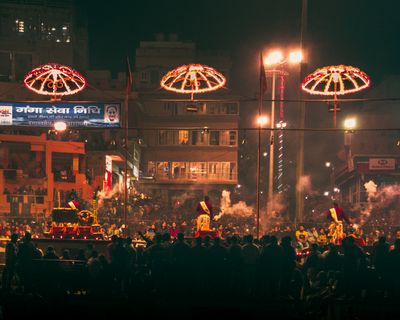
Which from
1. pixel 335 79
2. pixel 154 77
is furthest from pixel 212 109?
pixel 335 79

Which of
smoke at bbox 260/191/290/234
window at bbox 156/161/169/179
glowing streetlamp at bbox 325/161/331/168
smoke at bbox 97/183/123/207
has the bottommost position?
smoke at bbox 260/191/290/234

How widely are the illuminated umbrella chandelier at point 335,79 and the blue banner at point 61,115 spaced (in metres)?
9.69

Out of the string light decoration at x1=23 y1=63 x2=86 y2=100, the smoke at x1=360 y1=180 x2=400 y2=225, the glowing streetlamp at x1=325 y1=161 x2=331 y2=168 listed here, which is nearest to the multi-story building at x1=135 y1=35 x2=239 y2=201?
the smoke at x1=360 y1=180 x2=400 y2=225

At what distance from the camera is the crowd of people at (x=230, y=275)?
16203 mm

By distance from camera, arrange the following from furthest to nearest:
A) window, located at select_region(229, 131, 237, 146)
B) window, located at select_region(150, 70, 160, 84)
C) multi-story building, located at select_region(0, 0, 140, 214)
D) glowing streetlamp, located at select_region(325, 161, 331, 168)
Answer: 1. glowing streetlamp, located at select_region(325, 161, 331, 168)
2. window, located at select_region(150, 70, 160, 84)
3. window, located at select_region(229, 131, 237, 146)
4. multi-story building, located at select_region(0, 0, 140, 214)

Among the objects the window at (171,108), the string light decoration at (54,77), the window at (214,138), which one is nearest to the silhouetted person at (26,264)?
the string light decoration at (54,77)

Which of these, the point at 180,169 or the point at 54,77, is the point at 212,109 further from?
the point at 54,77

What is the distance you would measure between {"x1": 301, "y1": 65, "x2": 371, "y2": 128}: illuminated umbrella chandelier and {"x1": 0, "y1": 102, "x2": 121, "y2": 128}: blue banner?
9690mm

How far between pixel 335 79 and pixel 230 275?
11939mm

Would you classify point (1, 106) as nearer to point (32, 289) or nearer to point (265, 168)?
point (32, 289)

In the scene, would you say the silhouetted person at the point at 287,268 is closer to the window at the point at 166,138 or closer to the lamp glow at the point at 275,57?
the lamp glow at the point at 275,57

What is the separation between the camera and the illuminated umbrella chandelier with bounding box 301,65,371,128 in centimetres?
2594

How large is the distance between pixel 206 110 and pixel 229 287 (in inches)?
1833

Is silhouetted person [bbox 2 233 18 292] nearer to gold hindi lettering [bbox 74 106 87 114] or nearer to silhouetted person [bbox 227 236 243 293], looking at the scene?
silhouetted person [bbox 227 236 243 293]
